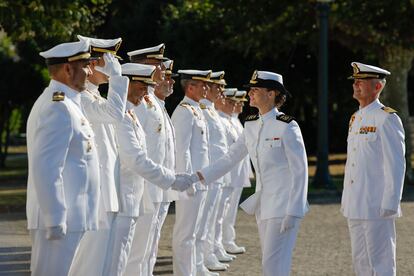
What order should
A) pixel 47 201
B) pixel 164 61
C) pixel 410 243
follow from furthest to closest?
pixel 410 243 → pixel 164 61 → pixel 47 201

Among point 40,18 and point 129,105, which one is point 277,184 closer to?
point 129,105

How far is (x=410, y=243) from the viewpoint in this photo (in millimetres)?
13453

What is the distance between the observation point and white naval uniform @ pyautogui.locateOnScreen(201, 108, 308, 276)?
832 cm

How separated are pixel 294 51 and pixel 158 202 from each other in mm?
23272

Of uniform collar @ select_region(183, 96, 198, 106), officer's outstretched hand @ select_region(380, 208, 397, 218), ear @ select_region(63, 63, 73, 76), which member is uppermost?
ear @ select_region(63, 63, 73, 76)

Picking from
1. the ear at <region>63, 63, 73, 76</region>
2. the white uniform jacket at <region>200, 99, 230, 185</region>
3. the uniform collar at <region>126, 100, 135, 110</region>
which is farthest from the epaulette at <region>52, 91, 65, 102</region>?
the white uniform jacket at <region>200, 99, 230, 185</region>

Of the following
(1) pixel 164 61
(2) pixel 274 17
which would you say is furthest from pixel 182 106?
(2) pixel 274 17

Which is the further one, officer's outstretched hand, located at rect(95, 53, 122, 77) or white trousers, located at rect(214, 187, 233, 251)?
white trousers, located at rect(214, 187, 233, 251)

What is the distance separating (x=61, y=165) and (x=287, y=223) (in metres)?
2.50

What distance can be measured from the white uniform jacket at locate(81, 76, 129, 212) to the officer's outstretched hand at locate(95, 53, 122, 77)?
2.9 inches

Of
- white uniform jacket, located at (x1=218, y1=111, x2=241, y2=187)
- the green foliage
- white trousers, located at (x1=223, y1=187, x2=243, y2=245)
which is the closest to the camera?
white uniform jacket, located at (x1=218, y1=111, x2=241, y2=187)

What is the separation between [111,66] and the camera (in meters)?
7.82

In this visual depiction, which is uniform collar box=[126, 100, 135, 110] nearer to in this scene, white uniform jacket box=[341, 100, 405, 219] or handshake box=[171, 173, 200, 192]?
handshake box=[171, 173, 200, 192]

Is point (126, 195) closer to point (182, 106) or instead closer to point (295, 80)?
point (182, 106)
